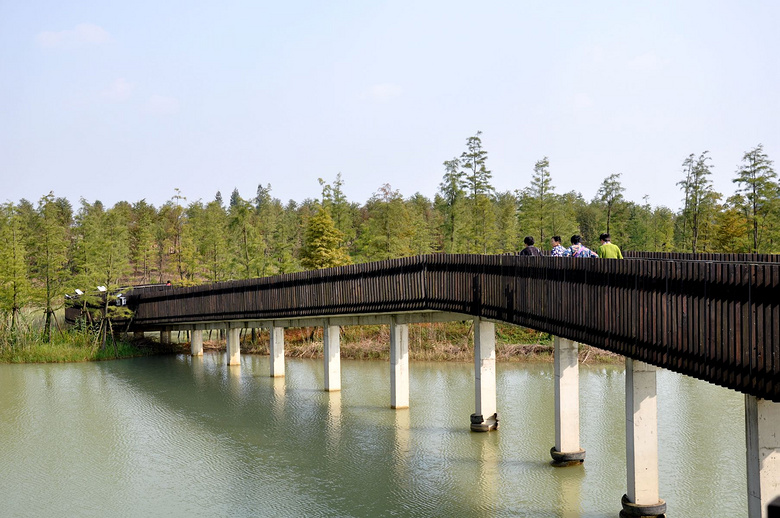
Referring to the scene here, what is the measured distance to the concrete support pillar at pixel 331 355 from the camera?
27047 millimetres

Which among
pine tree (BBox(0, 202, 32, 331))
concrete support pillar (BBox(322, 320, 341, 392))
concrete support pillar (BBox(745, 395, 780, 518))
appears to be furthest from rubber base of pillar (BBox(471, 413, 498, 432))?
pine tree (BBox(0, 202, 32, 331))

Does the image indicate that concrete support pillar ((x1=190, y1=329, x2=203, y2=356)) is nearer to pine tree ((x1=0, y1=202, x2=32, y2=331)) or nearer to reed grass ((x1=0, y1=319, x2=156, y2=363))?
reed grass ((x1=0, y1=319, x2=156, y2=363))

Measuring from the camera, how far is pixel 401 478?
641 inches

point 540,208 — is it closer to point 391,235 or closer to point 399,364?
point 391,235

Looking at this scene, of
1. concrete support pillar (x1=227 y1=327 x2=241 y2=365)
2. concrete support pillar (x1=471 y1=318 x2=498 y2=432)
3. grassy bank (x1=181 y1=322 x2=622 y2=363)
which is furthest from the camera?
concrete support pillar (x1=227 y1=327 x2=241 y2=365)

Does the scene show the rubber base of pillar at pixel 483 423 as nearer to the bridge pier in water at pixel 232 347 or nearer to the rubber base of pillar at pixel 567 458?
the rubber base of pillar at pixel 567 458

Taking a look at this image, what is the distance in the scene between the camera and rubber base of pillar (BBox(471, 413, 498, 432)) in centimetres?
2011

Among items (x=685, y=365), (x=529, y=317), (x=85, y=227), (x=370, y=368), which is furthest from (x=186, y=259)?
(x=685, y=365)

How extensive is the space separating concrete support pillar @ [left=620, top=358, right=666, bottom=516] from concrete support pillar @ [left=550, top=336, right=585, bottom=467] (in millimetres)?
3503

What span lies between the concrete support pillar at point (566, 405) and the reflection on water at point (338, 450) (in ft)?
1.11

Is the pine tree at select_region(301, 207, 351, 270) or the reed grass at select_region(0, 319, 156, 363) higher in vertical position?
the pine tree at select_region(301, 207, 351, 270)

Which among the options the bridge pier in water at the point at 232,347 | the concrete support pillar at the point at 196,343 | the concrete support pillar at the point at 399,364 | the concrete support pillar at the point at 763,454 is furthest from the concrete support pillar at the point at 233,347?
the concrete support pillar at the point at 763,454

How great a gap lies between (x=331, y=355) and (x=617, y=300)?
53.2 feet

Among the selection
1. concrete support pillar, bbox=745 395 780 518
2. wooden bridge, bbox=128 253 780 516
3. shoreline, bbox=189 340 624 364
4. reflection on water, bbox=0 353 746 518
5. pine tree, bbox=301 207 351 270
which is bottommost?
reflection on water, bbox=0 353 746 518
